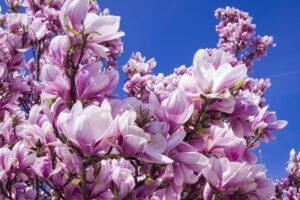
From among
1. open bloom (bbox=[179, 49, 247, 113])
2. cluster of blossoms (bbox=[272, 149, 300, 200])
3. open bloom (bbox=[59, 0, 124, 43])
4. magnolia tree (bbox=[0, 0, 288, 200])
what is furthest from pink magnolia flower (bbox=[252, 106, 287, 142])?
cluster of blossoms (bbox=[272, 149, 300, 200])

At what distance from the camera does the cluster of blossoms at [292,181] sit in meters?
5.87

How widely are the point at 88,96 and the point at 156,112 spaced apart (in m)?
0.27

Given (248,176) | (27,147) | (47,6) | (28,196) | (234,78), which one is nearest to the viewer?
(234,78)

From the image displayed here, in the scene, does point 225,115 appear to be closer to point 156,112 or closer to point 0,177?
point 156,112

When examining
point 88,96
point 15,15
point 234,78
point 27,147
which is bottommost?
point 27,147

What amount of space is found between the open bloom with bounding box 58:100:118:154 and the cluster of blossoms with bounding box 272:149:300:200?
490cm

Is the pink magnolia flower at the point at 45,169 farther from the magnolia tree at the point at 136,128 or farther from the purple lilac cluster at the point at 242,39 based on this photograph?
the purple lilac cluster at the point at 242,39

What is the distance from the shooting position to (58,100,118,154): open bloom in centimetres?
136

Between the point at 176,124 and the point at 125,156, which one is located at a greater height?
the point at 176,124

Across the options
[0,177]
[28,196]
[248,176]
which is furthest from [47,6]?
[248,176]

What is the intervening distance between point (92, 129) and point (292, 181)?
17.5 feet

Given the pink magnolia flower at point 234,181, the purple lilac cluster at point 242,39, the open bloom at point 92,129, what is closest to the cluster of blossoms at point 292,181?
the purple lilac cluster at point 242,39

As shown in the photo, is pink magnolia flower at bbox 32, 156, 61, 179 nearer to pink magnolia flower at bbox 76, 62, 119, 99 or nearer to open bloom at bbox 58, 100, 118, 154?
pink magnolia flower at bbox 76, 62, 119, 99

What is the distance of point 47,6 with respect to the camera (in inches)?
168
